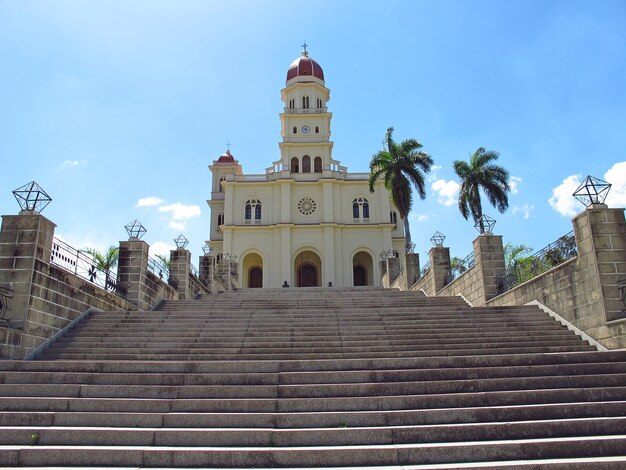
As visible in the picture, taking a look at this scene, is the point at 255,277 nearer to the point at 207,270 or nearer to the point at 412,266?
the point at 207,270

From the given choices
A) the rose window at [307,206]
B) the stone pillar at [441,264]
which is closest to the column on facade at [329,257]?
the rose window at [307,206]

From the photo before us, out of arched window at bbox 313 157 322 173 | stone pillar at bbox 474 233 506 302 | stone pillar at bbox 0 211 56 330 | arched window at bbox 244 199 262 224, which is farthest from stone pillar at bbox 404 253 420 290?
arched window at bbox 313 157 322 173

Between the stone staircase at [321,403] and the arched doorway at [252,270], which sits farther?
the arched doorway at [252,270]

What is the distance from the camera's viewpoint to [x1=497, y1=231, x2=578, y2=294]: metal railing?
10031 mm

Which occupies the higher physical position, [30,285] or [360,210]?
[360,210]

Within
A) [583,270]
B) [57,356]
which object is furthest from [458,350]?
[57,356]

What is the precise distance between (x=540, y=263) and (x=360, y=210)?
27506 millimetres

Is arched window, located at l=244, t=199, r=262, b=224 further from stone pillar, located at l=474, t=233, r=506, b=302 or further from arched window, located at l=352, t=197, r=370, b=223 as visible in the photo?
stone pillar, located at l=474, t=233, r=506, b=302

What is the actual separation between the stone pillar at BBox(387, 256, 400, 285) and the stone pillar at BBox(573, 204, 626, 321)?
54.5 ft

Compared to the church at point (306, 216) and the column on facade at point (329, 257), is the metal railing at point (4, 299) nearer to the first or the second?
the church at point (306, 216)

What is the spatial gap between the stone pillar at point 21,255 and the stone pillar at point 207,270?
12653 millimetres

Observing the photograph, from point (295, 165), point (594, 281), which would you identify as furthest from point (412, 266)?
point (295, 165)

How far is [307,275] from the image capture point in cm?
3972

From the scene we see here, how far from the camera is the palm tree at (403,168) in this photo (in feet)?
92.7
